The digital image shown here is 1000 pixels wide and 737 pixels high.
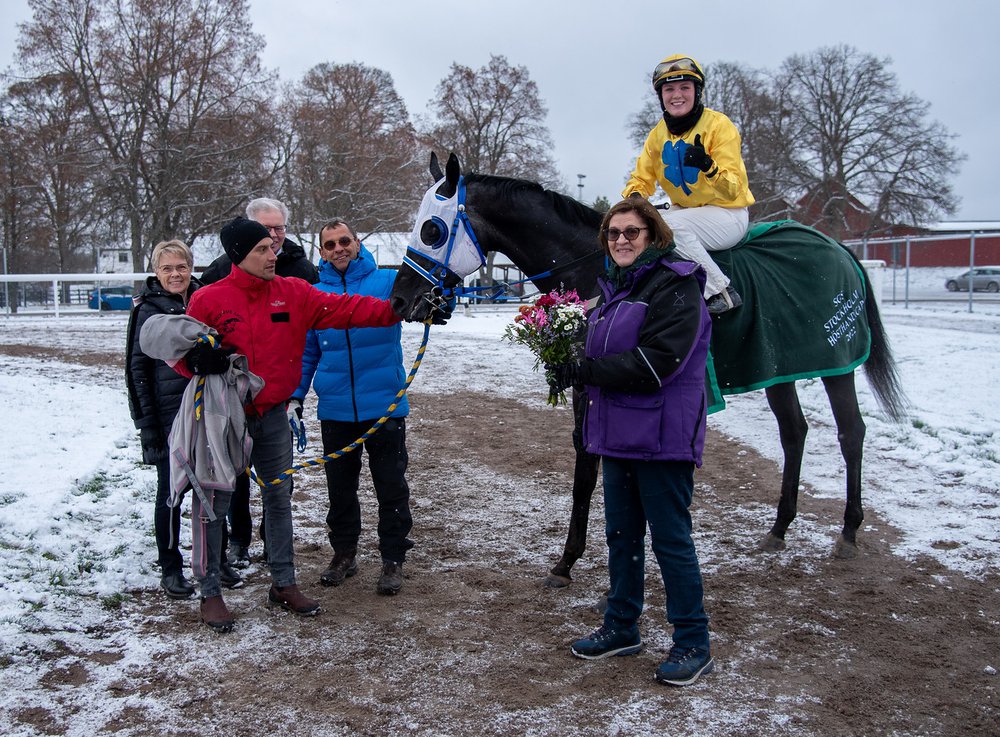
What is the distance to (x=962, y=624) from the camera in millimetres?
3631

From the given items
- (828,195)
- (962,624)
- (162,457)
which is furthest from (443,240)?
(828,195)

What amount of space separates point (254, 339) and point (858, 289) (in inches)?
153

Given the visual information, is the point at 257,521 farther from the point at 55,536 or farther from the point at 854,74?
the point at 854,74

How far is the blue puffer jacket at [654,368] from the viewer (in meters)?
2.94

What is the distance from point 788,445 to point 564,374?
2.69 m

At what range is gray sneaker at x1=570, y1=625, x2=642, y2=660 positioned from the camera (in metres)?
3.32

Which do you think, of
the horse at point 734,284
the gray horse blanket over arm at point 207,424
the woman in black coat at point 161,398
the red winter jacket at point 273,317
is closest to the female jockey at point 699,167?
the horse at point 734,284

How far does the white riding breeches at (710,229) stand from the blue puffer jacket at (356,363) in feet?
5.49

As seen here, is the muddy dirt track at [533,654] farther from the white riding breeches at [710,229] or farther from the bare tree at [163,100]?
the bare tree at [163,100]

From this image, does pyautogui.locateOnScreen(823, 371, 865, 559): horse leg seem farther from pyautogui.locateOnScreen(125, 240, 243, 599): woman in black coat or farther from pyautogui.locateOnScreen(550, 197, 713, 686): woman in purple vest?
pyautogui.locateOnScreen(125, 240, 243, 599): woman in black coat

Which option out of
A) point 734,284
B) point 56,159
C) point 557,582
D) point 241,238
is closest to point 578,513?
point 557,582

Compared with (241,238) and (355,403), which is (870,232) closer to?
(355,403)

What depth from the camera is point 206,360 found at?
3459mm

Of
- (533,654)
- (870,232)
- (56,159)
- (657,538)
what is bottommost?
(533,654)
